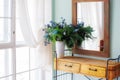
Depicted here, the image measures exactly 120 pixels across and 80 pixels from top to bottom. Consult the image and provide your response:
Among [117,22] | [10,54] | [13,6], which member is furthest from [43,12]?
[117,22]

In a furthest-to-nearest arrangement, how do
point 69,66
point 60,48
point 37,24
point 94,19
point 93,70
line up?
point 37,24 → point 60,48 → point 94,19 → point 69,66 → point 93,70

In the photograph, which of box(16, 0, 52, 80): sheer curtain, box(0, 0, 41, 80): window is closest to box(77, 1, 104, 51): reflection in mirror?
box(16, 0, 52, 80): sheer curtain

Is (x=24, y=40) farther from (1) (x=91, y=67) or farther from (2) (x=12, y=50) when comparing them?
(1) (x=91, y=67)

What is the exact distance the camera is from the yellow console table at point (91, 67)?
2.87 meters

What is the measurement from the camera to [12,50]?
3420mm

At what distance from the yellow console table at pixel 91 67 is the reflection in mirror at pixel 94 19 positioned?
0.22 metres

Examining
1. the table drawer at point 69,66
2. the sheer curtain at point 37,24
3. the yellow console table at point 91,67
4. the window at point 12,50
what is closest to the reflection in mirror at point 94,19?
the yellow console table at point 91,67

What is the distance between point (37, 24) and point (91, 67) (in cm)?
116

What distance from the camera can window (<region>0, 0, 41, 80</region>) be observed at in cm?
329

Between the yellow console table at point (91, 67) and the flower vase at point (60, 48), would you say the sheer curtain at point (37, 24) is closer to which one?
the flower vase at point (60, 48)

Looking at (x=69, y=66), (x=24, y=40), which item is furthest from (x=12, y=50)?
(x=69, y=66)

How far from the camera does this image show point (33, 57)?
3.71 m

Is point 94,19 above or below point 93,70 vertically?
above

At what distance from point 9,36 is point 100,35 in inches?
50.8
